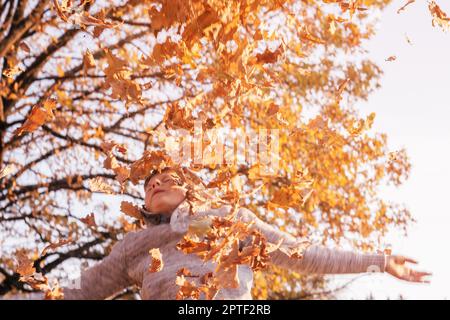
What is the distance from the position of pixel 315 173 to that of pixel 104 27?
510 centimetres

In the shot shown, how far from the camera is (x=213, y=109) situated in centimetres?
751

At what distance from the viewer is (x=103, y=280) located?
11.1 ft

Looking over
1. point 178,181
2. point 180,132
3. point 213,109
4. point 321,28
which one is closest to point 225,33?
point 180,132

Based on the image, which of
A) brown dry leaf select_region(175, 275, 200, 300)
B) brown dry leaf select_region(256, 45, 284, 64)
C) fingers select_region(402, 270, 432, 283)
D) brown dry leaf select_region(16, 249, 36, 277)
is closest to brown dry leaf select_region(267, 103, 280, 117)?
brown dry leaf select_region(256, 45, 284, 64)

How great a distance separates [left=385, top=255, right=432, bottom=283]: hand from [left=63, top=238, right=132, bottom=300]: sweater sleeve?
59.9 inches

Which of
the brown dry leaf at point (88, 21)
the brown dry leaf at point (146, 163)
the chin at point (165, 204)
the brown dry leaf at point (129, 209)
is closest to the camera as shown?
the brown dry leaf at point (88, 21)

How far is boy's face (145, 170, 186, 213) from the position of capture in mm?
3463

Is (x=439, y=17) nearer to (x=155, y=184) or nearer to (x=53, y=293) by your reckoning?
(x=155, y=184)

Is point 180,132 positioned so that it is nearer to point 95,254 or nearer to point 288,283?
point 95,254

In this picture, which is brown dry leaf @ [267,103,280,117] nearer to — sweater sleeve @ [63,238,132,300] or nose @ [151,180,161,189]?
nose @ [151,180,161,189]

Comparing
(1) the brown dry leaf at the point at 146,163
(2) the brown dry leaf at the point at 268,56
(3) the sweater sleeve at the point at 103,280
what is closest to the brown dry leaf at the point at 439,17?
(2) the brown dry leaf at the point at 268,56

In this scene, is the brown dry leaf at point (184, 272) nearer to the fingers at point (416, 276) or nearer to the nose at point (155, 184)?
the nose at point (155, 184)

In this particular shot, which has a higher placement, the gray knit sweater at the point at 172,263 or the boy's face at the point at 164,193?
the boy's face at the point at 164,193

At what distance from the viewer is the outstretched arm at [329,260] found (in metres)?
2.91
